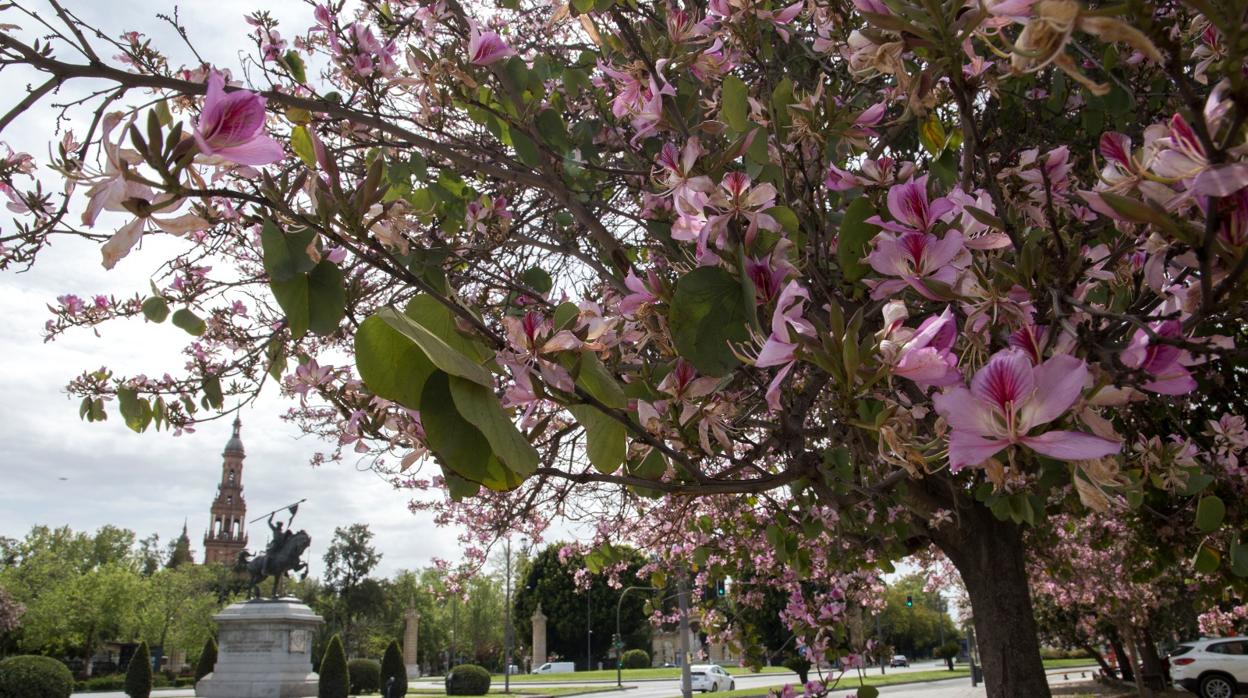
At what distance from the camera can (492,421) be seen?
0.81 metres

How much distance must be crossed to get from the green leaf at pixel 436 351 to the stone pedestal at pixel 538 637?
50.0 metres

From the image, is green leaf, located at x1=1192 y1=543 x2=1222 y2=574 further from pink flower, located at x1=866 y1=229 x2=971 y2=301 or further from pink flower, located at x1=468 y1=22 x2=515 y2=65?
pink flower, located at x1=468 y1=22 x2=515 y2=65

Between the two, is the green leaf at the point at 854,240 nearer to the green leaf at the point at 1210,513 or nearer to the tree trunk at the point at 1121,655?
the green leaf at the point at 1210,513

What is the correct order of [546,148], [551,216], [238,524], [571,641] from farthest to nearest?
[238,524] → [571,641] → [551,216] → [546,148]

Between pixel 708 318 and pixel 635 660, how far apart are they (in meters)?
54.4

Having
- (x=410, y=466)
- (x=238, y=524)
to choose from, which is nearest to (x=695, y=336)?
(x=410, y=466)

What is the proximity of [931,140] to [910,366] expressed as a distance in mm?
672

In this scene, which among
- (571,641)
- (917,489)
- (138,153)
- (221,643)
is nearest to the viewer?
(138,153)

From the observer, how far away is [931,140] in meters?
1.47

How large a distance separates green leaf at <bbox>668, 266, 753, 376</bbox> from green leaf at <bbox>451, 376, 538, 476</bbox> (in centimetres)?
42

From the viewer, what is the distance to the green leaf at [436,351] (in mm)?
762

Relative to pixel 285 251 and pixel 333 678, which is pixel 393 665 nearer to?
pixel 333 678

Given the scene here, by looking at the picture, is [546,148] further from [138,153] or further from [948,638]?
[948,638]

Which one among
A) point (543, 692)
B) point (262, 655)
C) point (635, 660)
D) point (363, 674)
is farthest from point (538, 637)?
point (262, 655)
